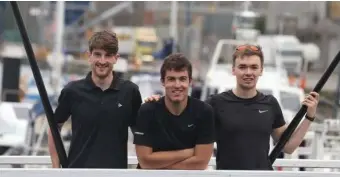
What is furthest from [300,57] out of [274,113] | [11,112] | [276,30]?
[274,113]

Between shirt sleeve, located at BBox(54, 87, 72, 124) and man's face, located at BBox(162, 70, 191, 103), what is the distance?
0.62m

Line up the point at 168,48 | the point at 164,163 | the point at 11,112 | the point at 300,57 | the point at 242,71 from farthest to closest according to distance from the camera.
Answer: the point at 300,57 → the point at 168,48 → the point at 11,112 → the point at 242,71 → the point at 164,163

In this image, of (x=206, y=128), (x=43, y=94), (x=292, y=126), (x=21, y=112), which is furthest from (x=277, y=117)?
(x=21, y=112)

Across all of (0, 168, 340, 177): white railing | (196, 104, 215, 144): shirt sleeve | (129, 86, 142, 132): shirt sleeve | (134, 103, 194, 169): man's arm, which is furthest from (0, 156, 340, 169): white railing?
(0, 168, 340, 177): white railing

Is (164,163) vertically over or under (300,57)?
over

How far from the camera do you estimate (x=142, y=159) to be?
4.34 metres

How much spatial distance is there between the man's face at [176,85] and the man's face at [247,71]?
44 cm

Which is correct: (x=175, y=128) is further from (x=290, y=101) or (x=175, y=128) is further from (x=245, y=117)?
(x=290, y=101)

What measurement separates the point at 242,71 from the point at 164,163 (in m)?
0.70

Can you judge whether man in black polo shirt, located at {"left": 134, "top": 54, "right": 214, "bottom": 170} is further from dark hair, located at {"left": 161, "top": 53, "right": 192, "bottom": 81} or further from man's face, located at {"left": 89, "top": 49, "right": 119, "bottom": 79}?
man's face, located at {"left": 89, "top": 49, "right": 119, "bottom": 79}

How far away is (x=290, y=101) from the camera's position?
519 inches

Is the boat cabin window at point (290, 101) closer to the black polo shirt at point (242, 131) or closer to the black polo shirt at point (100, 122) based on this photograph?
the black polo shirt at point (242, 131)

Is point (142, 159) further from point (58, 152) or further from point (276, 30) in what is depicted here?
point (276, 30)

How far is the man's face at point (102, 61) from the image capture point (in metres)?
4.43
